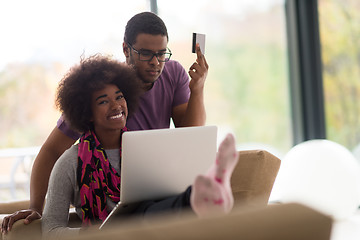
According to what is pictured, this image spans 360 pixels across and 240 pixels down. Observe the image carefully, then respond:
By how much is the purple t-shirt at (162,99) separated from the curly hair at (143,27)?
0.99 feet

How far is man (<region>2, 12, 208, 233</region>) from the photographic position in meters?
2.20

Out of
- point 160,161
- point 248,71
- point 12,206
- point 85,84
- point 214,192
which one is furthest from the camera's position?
point 248,71

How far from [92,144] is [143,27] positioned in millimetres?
678

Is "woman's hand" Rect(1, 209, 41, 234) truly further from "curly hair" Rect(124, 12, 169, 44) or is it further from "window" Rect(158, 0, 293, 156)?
"window" Rect(158, 0, 293, 156)

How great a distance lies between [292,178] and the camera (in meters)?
3.92

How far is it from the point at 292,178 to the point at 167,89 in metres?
1.70

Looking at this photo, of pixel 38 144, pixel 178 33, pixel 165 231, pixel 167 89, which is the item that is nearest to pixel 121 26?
pixel 178 33

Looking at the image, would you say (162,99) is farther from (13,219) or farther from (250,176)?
(13,219)

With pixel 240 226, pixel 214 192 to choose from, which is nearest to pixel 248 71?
pixel 214 192

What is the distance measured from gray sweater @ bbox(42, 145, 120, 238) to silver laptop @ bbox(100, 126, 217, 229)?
0.94ft

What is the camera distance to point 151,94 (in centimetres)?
260

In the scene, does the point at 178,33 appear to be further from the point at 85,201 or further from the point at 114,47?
the point at 85,201

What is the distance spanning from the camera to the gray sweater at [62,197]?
1.81 metres

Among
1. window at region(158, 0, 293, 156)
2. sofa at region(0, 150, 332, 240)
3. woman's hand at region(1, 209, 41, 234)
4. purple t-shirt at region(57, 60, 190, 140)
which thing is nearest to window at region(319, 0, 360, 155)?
window at region(158, 0, 293, 156)
